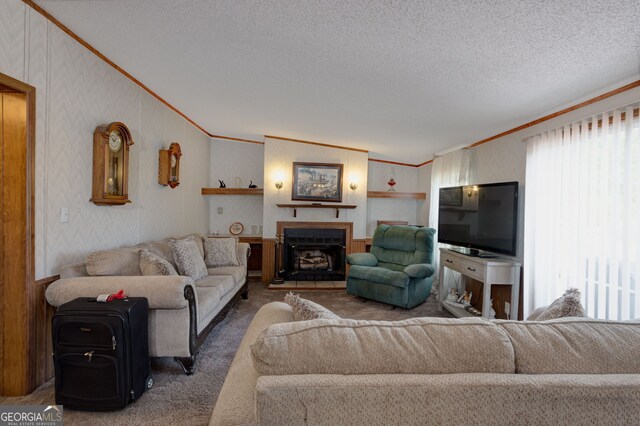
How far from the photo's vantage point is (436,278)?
5168 mm

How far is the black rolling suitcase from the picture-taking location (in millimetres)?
1895

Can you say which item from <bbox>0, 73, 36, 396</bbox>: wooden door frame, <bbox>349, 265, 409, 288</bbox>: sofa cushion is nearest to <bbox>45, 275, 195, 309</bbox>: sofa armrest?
<bbox>0, 73, 36, 396</bbox>: wooden door frame

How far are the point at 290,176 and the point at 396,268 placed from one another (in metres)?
2.40

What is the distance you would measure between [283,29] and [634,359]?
230 centimetres

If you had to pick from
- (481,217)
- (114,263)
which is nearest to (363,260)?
(481,217)

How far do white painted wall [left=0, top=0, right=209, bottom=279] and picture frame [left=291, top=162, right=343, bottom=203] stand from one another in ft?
7.70

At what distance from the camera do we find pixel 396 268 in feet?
15.0

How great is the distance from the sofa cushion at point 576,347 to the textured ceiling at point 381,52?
146cm

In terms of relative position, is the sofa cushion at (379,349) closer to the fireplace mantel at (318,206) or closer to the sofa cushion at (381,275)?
the sofa cushion at (381,275)

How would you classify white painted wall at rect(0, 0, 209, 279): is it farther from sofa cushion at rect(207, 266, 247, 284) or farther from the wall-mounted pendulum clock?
sofa cushion at rect(207, 266, 247, 284)

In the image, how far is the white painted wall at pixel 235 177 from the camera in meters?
5.98

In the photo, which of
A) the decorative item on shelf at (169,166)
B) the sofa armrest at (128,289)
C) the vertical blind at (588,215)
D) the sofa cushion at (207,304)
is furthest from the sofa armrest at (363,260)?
the sofa armrest at (128,289)

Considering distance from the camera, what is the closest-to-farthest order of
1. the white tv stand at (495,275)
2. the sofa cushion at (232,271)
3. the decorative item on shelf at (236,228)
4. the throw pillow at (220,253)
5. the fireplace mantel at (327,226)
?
the white tv stand at (495,275) < the sofa cushion at (232,271) < the throw pillow at (220,253) < the fireplace mantel at (327,226) < the decorative item on shelf at (236,228)

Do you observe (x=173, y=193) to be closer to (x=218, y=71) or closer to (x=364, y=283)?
(x=218, y=71)
